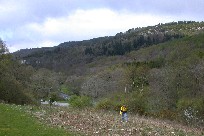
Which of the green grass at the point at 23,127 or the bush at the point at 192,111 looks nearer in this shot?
the green grass at the point at 23,127

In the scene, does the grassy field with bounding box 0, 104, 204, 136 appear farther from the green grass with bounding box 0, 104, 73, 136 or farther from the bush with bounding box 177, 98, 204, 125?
the bush with bounding box 177, 98, 204, 125

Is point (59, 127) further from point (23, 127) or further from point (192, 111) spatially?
point (192, 111)

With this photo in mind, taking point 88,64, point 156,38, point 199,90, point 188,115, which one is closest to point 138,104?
→ point 199,90

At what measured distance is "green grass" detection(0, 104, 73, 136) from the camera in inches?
766

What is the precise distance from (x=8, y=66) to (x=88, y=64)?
13077 cm

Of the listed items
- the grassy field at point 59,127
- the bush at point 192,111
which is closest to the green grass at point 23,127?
the grassy field at point 59,127

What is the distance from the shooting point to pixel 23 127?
21359mm

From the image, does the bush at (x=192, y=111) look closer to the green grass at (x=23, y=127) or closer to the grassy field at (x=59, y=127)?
the grassy field at (x=59, y=127)

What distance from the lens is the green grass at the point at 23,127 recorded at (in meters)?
19.5

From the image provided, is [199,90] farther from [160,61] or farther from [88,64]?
[88,64]

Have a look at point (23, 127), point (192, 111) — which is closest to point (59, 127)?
point (23, 127)

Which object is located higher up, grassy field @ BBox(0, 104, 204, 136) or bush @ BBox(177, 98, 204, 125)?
grassy field @ BBox(0, 104, 204, 136)

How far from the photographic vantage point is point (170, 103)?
53750 millimetres

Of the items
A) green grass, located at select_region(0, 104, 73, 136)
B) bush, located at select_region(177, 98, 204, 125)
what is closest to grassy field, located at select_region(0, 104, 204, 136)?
green grass, located at select_region(0, 104, 73, 136)
